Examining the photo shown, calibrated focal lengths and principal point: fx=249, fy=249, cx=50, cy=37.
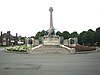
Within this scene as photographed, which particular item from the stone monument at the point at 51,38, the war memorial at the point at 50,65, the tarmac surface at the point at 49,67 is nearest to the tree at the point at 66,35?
the stone monument at the point at 51,38

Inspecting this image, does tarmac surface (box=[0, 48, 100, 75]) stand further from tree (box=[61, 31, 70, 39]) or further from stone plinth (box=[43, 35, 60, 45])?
tree (box=[61, 31, 70, 39])

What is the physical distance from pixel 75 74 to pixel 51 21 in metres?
63.2

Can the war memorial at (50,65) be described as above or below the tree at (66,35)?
below

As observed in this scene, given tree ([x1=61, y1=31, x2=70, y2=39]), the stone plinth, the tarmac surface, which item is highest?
tree ([x1=61, y1=31, x2=70, y2=39])

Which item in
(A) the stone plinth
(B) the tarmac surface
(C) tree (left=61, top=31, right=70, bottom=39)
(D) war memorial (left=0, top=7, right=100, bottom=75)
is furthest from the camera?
(C) tree (left=61, top=31, right=70, bottom=39)

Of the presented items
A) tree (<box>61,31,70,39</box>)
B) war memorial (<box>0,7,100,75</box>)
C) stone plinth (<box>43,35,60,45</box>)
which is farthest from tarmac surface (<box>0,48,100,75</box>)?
tree (<box>61,31,70,39</box>)

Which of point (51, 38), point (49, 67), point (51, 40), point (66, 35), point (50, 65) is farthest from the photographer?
point (66, 35)

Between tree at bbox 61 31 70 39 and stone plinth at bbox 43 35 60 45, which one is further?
tree at bbox 61 31 70 39

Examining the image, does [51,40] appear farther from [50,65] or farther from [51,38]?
[50,65]

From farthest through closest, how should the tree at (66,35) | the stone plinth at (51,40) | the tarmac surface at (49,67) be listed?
the tree at (66,35) → the stone plinth at (51,40) → the tarmac surface at (49,67)

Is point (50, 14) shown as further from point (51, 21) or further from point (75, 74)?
point (75, 74)

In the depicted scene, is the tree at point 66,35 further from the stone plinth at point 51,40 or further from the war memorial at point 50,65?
the war memorial at point 50,65

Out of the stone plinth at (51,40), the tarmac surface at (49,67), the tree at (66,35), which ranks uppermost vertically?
the tree at (66,35)

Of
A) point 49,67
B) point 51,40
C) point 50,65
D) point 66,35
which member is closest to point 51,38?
point 51,40
